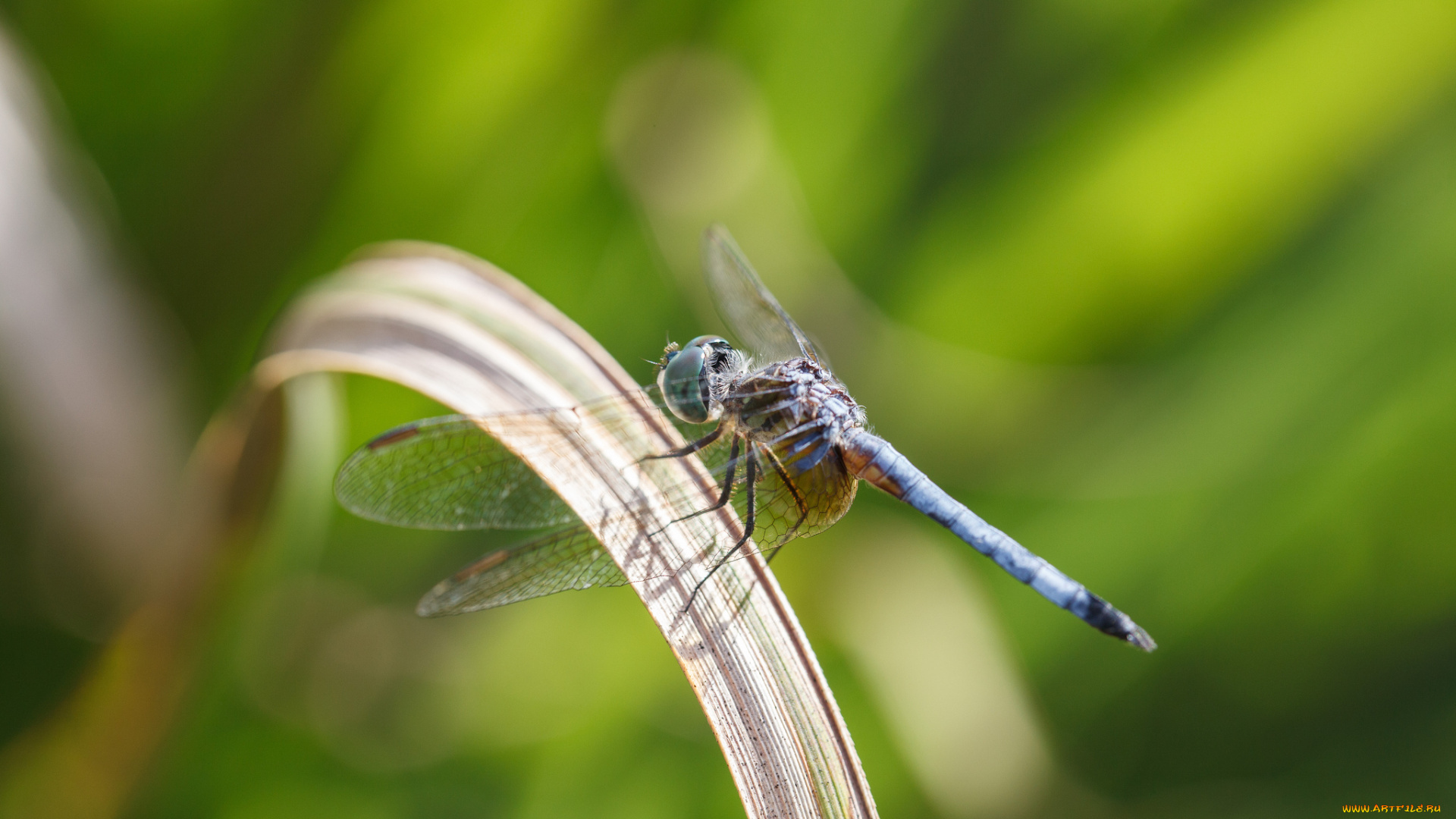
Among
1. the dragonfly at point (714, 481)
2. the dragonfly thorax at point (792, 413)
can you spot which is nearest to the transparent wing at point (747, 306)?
the dragonfly at point (714, 481)

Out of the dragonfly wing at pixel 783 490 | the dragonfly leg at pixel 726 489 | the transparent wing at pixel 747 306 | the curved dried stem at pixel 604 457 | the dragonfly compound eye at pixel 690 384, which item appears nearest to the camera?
the curved dried stem at pixel 604 457

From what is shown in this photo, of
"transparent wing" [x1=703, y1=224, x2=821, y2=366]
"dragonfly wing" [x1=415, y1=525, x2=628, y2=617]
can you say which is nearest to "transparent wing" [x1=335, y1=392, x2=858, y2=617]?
"dragonfly wing" [x1=415, y1=525, x2=628, y2=617]

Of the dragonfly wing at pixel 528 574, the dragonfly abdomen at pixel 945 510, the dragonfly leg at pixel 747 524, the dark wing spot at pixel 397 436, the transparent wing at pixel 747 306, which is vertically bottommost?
the dragonfly wing at pixel 528 574

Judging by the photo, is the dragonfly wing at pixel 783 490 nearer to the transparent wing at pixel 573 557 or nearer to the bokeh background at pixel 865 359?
the transparent wing at pixel 573 557

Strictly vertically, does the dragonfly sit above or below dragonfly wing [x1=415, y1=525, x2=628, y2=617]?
above

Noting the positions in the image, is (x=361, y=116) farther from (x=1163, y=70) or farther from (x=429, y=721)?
(x=1163, y=70)

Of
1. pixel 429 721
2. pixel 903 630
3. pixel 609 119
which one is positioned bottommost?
pixel 429 721

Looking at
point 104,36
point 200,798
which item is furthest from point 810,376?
point 104,36

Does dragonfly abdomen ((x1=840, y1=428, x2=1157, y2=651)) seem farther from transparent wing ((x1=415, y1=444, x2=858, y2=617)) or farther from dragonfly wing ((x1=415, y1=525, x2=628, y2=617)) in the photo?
dragonfly wing ((x1=415, y1=525, x2=628, y2=617))
